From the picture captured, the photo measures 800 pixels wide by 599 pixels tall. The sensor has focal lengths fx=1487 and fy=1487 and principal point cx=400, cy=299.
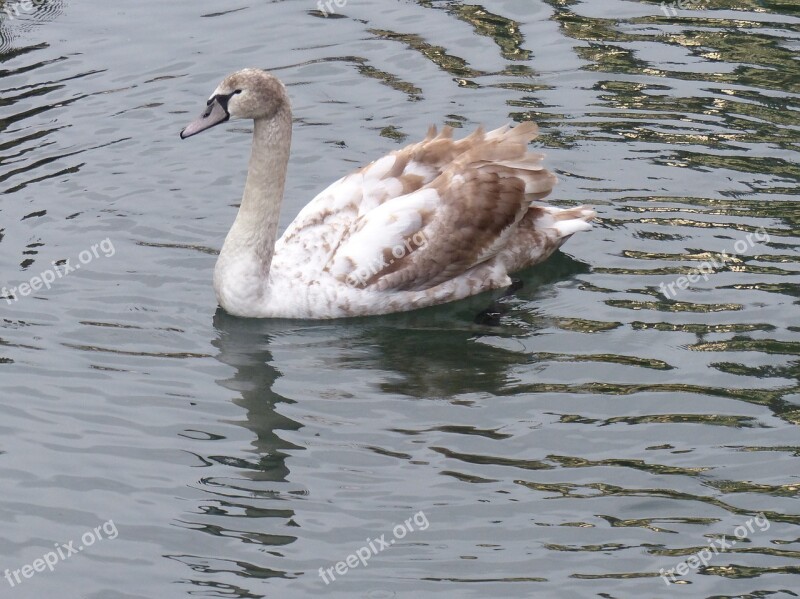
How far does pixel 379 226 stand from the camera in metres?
11.1

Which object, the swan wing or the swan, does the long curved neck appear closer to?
the swan

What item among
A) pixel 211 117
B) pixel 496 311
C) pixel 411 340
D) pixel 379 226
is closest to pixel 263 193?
pixel 211 117

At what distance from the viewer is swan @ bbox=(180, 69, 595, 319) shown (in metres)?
11.0

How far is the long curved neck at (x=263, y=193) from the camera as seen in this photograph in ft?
36.3

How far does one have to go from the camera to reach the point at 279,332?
431 inches

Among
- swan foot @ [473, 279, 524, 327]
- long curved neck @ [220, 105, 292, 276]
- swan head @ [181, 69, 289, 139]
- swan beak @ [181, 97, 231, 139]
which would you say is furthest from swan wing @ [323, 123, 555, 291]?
swan beak @ [181, 97, 231, 139]

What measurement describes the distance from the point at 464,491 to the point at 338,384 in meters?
1.67

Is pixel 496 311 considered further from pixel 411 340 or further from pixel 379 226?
pixel 379 226

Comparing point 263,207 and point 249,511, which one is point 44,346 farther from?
point 249,511

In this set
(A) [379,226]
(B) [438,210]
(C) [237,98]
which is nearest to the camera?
(C) [237,98]

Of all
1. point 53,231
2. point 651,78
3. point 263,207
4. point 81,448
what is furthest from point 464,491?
point 651,78

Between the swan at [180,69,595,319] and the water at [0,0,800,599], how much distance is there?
0.23 meters

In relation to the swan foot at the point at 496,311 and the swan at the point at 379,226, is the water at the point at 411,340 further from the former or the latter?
the swan at the point at 379,226

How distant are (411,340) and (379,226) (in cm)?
92
